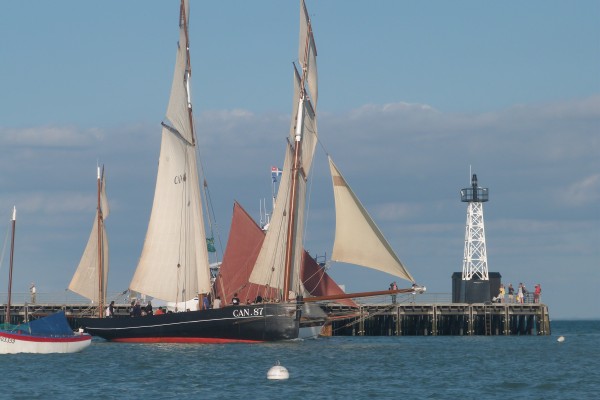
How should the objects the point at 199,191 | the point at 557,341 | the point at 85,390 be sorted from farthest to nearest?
the point at 557,341 < the point at 199,191 < the point at 85,390

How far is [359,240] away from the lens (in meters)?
68.7

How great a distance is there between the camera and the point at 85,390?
51.8m

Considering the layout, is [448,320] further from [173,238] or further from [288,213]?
[173,238]

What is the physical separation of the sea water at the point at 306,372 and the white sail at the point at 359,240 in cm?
497

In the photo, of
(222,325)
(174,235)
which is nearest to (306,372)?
(222,325)

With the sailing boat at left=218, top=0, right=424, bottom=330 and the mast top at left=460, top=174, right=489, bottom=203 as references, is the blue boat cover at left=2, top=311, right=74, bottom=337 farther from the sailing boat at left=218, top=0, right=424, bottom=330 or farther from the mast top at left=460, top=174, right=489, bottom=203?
the mast top at left=460, top=174, right=489, bottom=203

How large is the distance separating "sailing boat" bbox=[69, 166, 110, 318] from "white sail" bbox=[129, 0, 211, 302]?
9.68 feet

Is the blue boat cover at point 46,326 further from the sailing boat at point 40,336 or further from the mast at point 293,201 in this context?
the mast at point 293,201

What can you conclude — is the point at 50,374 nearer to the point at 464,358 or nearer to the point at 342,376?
the point at 342,376

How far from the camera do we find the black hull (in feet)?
245

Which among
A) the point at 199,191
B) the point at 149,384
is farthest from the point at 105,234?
the point at 149,384

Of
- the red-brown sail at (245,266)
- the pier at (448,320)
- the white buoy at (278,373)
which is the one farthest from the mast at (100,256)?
the white buoy at (278,373)

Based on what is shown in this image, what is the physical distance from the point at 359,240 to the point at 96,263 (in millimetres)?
21013

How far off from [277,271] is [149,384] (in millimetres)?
25138
